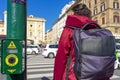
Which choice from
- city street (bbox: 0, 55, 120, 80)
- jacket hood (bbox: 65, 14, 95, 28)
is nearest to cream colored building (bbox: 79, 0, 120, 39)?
city street (bbox: 0, 55, 120, 80)

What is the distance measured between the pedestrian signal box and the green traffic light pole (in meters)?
0.17

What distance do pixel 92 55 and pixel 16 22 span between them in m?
1.04

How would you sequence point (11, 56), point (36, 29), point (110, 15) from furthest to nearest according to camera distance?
point (36, 29)
point (110, 15)
point (11, 56)

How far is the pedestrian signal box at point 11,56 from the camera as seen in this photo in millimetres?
3154

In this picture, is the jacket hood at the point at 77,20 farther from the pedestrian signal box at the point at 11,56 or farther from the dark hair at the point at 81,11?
the pedestrian signal box at the point at 11,56

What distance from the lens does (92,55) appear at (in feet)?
9.25

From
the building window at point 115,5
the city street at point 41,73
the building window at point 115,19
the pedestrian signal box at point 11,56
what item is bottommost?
the city street at point 41,73

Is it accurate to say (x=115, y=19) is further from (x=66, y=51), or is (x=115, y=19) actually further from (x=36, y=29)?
(x=66, y=51)

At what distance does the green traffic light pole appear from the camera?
10.9 ft

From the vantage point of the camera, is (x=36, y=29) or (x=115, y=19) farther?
(x=36, y=29)

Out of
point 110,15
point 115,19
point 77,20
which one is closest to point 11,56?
point 77,20

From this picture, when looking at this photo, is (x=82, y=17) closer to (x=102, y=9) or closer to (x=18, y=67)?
(x=18, y=67)

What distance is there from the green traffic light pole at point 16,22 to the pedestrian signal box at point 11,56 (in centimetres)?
17

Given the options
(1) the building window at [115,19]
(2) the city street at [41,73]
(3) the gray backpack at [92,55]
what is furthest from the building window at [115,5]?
(3) the gray backpack at [92,55]
